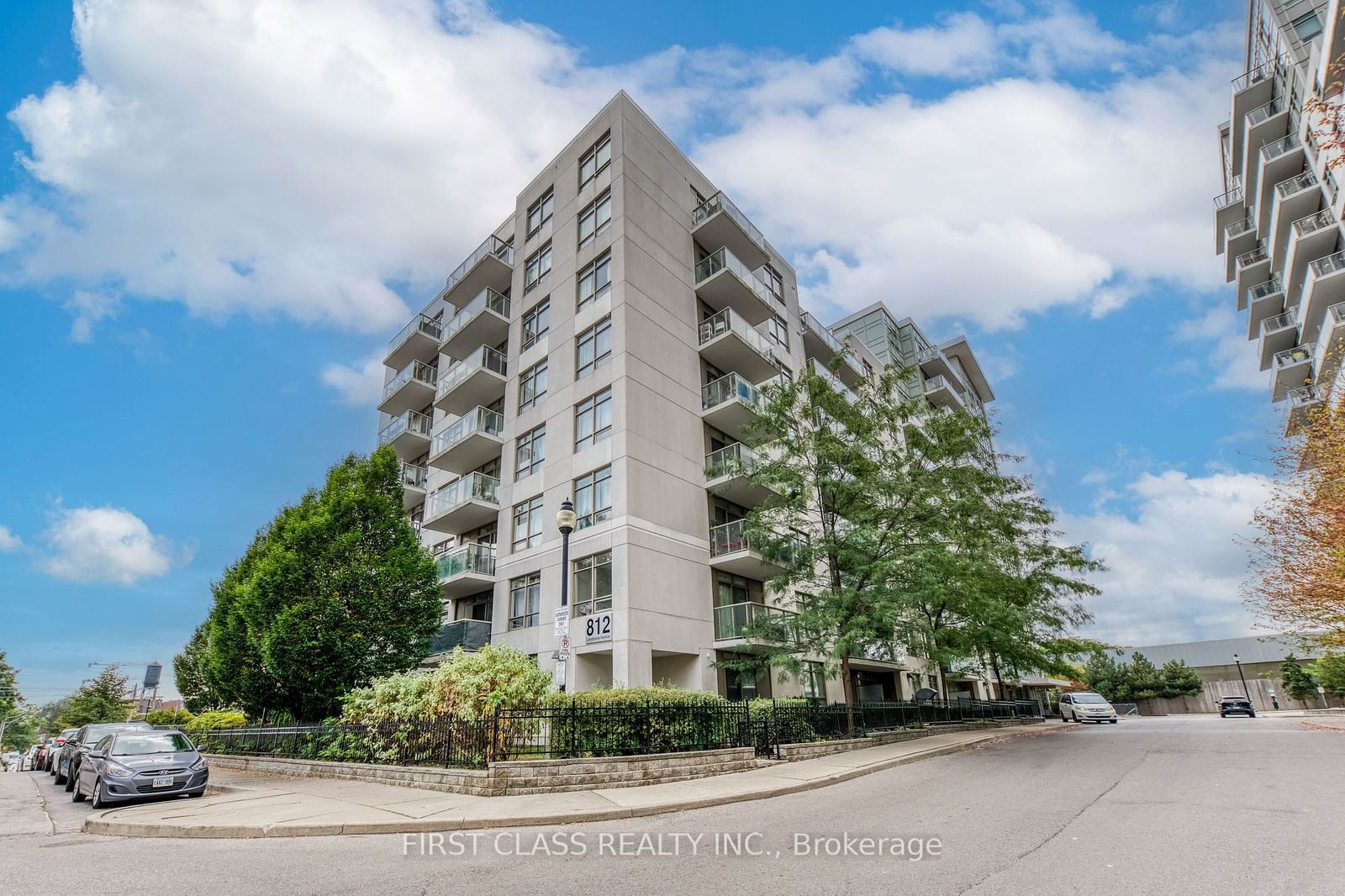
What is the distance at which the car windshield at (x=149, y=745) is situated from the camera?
13078 mm

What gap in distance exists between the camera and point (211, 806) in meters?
11.2

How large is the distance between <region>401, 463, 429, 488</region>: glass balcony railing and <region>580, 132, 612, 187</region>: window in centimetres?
1593

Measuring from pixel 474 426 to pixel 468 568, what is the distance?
5.95 metres

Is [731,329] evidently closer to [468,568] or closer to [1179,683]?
[468,568]

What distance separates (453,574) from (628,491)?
8.96m

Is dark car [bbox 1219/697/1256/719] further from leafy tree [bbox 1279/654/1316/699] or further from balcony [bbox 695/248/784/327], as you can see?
balcony [bbox 695/248/784/327]

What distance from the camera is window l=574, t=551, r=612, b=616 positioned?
A: 20.9 metres

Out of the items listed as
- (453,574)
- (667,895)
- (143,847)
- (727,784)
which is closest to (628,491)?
(453,574)

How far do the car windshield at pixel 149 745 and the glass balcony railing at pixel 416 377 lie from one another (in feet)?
71.8

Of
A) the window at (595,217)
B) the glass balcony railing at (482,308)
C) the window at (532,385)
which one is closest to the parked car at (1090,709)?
the window at (532,385)

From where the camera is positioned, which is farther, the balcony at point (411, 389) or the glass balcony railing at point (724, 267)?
the balcony at point (411, 389)

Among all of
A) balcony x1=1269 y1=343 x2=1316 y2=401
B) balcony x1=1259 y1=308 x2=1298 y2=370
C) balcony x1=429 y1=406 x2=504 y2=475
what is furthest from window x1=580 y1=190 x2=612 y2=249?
balcony x1=1259 y1=308 x2=1298 y2=370

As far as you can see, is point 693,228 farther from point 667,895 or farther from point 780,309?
point 667,895

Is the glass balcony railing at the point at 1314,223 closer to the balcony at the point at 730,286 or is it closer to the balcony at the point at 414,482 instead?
the balcony at the point at 730,286
